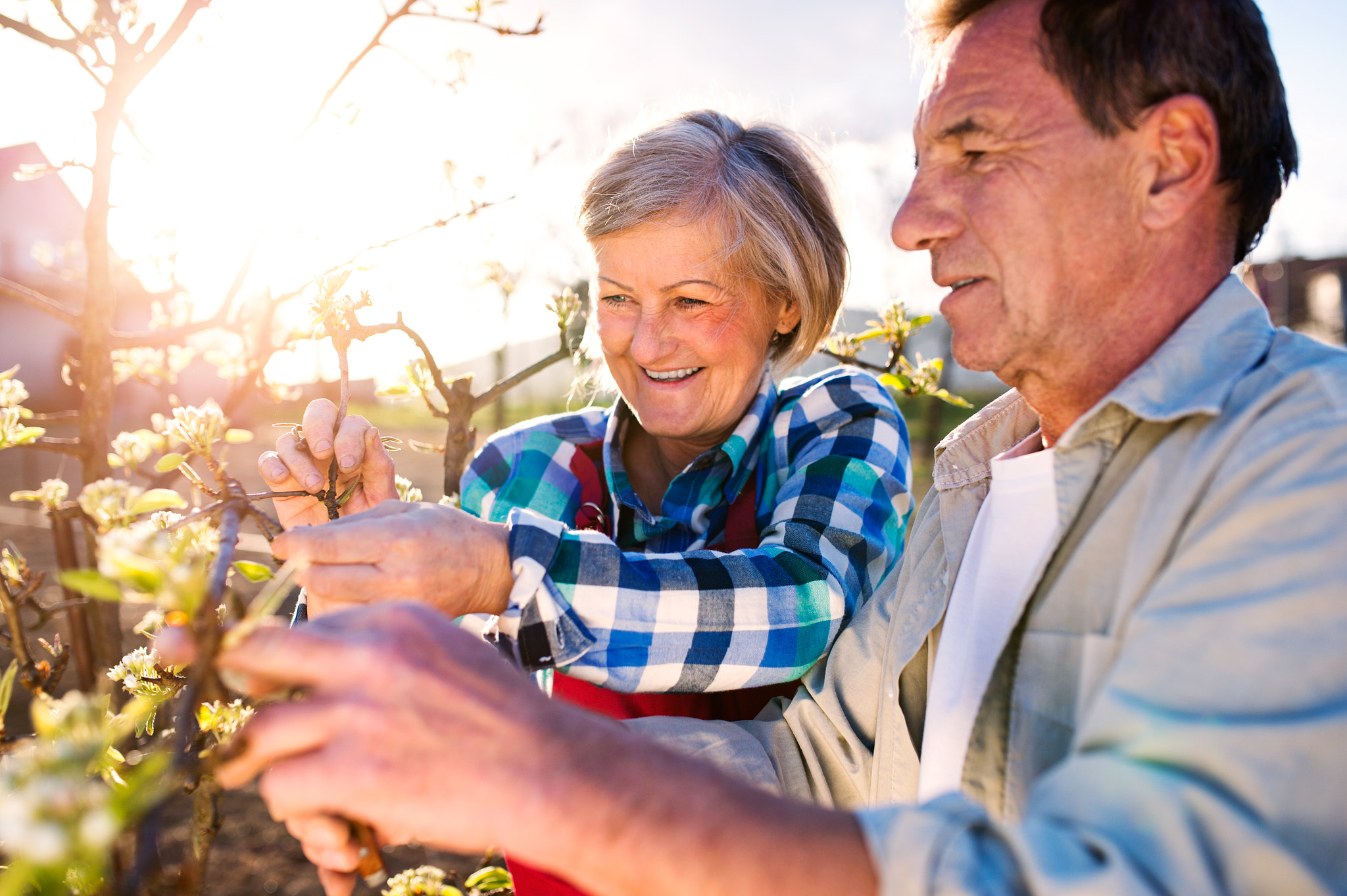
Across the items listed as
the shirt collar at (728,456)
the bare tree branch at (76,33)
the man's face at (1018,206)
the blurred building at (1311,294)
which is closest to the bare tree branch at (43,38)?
the bare tree branch at (76,33)

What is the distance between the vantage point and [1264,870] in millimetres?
737

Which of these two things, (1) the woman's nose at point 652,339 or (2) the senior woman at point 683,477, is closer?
(2) the senior woman at point 683,477

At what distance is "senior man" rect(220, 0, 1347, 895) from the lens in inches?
30.4

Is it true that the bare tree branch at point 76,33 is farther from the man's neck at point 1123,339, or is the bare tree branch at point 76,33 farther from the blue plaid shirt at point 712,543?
the man's neck at point 1123,339

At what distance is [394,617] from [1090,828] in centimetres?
78

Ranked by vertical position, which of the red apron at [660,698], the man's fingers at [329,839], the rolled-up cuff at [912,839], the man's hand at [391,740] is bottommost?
the red apron at [660,698]

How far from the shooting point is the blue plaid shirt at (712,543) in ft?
4.76

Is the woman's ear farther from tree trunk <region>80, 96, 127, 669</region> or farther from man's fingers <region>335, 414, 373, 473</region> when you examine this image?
tree trunk <region>80, 96, 127, 669</region>

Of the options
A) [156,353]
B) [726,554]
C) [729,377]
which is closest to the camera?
[726,554]

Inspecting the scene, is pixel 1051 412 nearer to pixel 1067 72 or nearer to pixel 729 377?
pixel 1067 72

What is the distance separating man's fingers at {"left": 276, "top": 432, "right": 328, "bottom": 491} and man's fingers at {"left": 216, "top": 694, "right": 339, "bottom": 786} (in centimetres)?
93

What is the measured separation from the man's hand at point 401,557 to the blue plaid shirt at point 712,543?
0.08 meters

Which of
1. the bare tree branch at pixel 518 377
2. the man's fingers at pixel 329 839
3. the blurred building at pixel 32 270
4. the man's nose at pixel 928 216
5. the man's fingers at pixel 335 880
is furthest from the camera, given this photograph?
the blurred building at pixel 32 270

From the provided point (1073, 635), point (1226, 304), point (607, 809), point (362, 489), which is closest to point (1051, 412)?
point (1226, 304)
